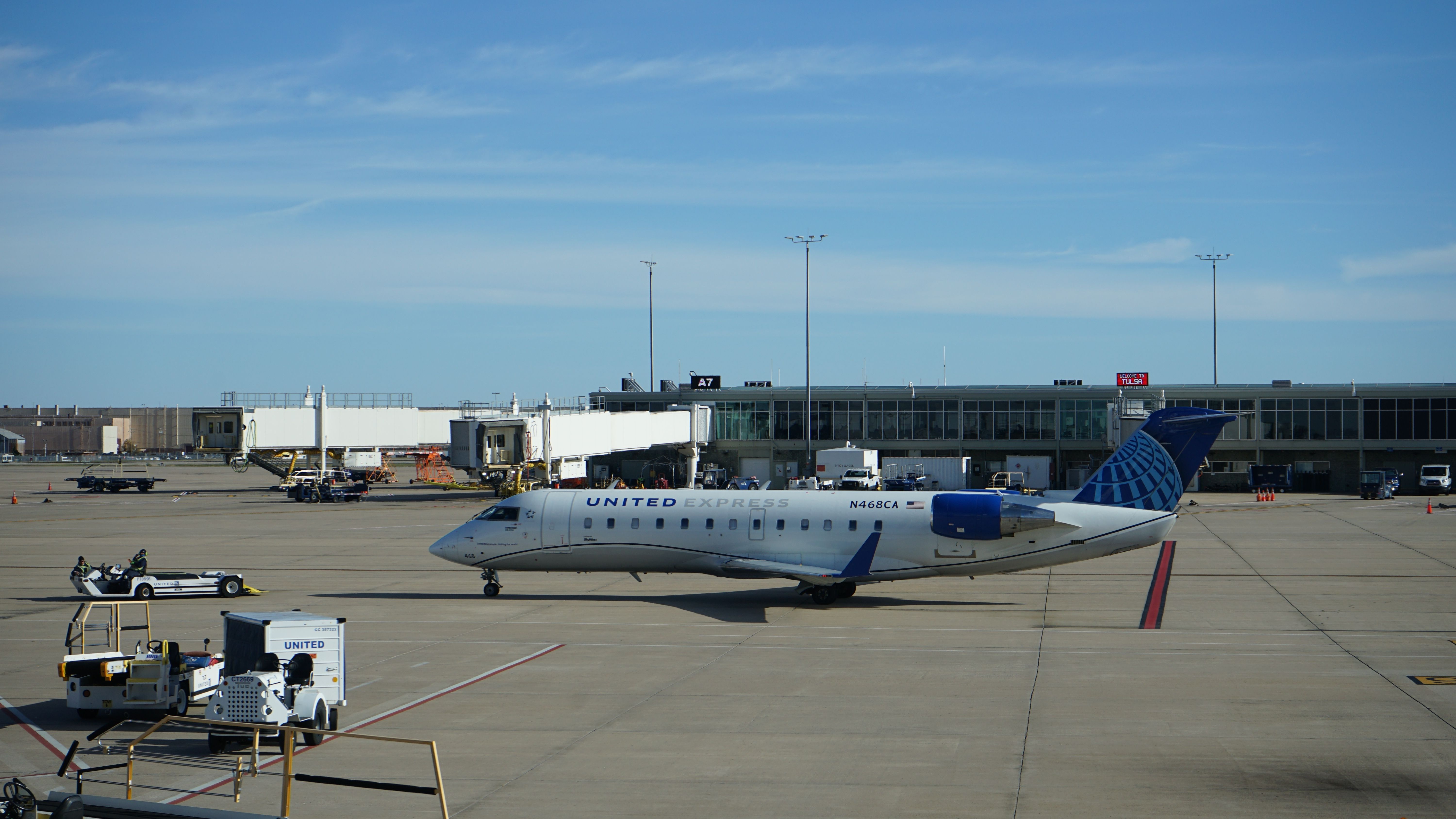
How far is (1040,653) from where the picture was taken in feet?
83.3

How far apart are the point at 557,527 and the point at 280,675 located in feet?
52.6

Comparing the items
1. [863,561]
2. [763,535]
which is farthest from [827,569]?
[763,535]

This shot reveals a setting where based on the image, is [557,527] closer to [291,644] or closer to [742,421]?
[291,644]

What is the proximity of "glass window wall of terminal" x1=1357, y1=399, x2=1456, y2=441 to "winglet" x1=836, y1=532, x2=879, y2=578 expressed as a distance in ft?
244

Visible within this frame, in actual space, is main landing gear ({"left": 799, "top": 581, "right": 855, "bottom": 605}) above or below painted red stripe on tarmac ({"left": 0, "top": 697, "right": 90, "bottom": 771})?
above

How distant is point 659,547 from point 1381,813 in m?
21.2

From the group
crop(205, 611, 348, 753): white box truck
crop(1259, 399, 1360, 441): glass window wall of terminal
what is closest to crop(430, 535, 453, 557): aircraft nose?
crop(205, 611, 348, 753): white box truck

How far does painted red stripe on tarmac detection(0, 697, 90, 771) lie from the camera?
1714 centimetres

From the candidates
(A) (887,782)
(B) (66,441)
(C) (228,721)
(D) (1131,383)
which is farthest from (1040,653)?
(B) (66,441)

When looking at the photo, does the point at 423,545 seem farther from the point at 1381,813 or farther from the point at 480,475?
the point at 1381,813

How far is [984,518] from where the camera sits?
30.7 m

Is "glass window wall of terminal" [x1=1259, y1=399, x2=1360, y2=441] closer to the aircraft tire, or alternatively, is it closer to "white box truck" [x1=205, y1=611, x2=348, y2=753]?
"white box truck" [x1=205, y1=611, x2=348, y2=753]

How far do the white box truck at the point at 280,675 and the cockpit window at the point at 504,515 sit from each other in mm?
13739

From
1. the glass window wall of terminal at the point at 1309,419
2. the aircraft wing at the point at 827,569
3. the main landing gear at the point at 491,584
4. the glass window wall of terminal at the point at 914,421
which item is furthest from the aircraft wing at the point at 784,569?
the glass window wall of terminal at the point at 1309,419
